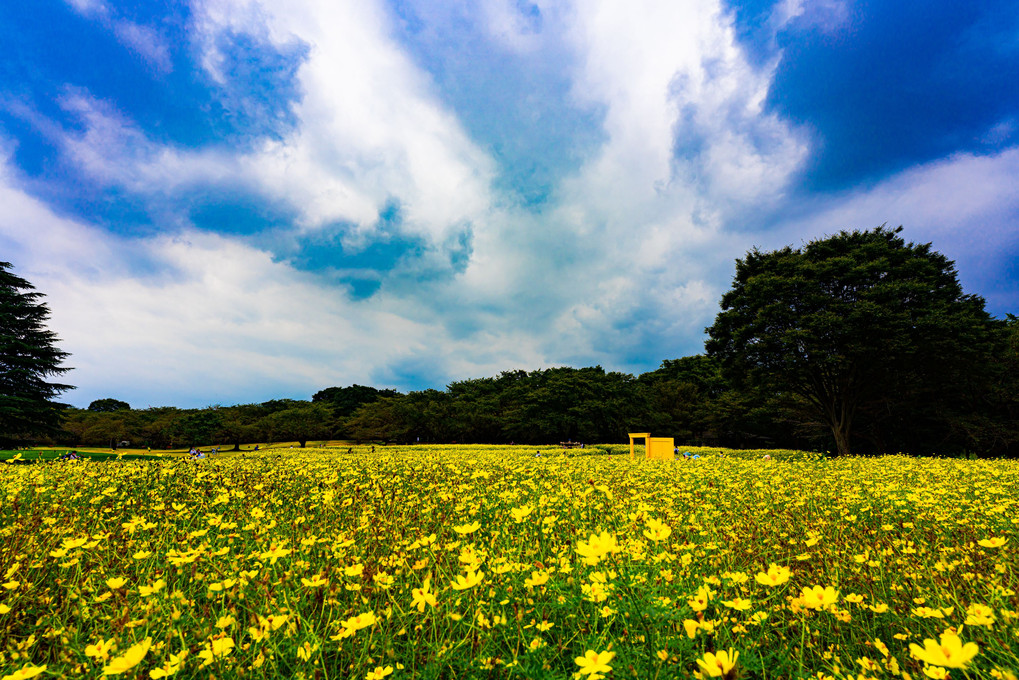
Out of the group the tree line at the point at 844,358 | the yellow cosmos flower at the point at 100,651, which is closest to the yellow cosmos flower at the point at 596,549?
the yellow cosmos flower at the point at 100,651

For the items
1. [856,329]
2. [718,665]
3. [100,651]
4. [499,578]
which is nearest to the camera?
[718,665]

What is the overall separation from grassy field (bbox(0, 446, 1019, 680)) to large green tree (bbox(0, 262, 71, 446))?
2688cm

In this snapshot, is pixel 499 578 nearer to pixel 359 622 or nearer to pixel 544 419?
pixel 359 622

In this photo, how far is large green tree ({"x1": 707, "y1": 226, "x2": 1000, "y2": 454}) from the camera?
16844 millimetres

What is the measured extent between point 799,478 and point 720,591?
15.8 ft

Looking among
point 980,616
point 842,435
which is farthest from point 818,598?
point 842,435

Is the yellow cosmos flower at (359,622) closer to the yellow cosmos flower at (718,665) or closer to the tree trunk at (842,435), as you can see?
the yellow cosmos flower at (718,665)

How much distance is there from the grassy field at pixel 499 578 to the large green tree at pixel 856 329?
13168 mm

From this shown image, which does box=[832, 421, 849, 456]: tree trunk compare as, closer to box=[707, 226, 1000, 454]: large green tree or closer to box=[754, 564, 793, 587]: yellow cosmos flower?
box=[707, 226, 1000, 454]: large green tree

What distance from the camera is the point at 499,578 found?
9.19ft

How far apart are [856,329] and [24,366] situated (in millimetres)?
41059

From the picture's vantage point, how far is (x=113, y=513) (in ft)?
15.9

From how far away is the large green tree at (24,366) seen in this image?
24.3m

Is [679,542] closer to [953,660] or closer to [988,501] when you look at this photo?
[953,660]
